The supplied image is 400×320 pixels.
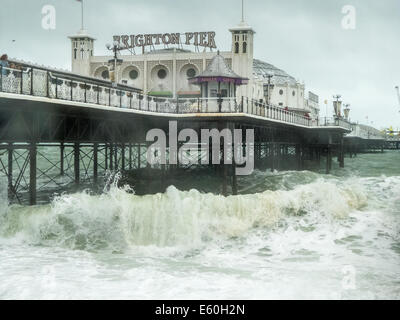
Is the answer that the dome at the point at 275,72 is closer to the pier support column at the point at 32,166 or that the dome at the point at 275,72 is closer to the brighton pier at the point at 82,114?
the brighton pier at the point at 82,114

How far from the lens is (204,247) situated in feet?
64.6

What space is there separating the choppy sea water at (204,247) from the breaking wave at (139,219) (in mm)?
46

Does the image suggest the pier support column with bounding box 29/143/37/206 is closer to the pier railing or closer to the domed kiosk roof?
the pier railing

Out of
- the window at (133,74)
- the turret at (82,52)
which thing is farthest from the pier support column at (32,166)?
the window at (133,74)

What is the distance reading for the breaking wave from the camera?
2050 cm

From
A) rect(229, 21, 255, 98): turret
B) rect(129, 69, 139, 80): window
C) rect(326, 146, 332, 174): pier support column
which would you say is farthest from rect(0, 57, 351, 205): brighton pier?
rect(129, 69, 139, 80): window

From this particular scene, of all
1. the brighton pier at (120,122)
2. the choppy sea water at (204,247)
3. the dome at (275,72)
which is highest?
the dome at (275,72)

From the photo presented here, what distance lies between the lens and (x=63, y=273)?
15.6 m

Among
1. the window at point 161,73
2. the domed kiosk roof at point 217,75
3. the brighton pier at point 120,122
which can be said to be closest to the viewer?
the brighton pier at point 120,122

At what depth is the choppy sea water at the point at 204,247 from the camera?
1431 cm

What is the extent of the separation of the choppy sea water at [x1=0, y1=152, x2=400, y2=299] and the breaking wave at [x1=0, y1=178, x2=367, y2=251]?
0.05 m

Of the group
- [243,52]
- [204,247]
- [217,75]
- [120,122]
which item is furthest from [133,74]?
[204,247]
